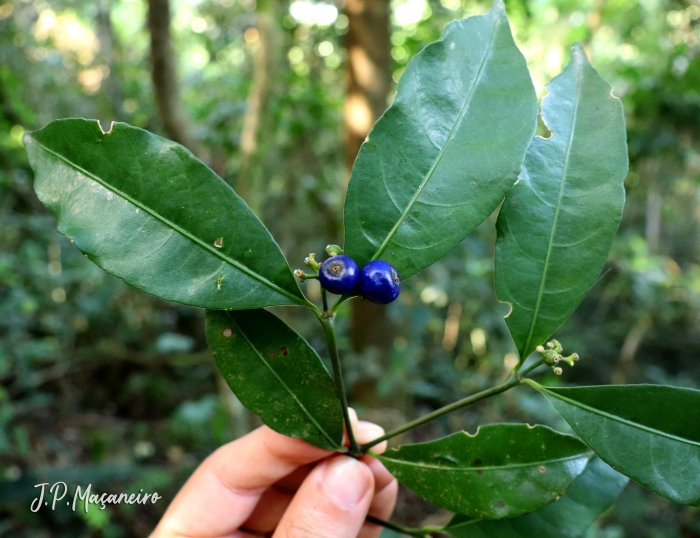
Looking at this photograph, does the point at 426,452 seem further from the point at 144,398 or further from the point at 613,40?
the point at 613,40

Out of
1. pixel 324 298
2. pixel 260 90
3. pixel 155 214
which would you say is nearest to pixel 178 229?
pixel 155 214

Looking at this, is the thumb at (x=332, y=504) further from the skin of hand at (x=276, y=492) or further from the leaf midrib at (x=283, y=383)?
the leaf midrib at (x=283, y=383)

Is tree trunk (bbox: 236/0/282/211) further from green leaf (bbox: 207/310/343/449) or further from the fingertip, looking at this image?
green leaf (bbox: 207/310/343/449)

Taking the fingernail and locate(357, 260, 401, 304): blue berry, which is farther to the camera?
the fingernail

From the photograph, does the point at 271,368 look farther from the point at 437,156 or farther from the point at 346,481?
the point at 437,156

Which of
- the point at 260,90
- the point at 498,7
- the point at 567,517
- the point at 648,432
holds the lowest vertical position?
the point at 567,517

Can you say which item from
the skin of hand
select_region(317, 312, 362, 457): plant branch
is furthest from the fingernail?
select_region(317, 312, 362, 457): plant branch

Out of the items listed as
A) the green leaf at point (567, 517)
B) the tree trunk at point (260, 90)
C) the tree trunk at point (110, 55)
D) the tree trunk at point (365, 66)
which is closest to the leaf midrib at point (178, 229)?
the green leaf at point (567, 517)
